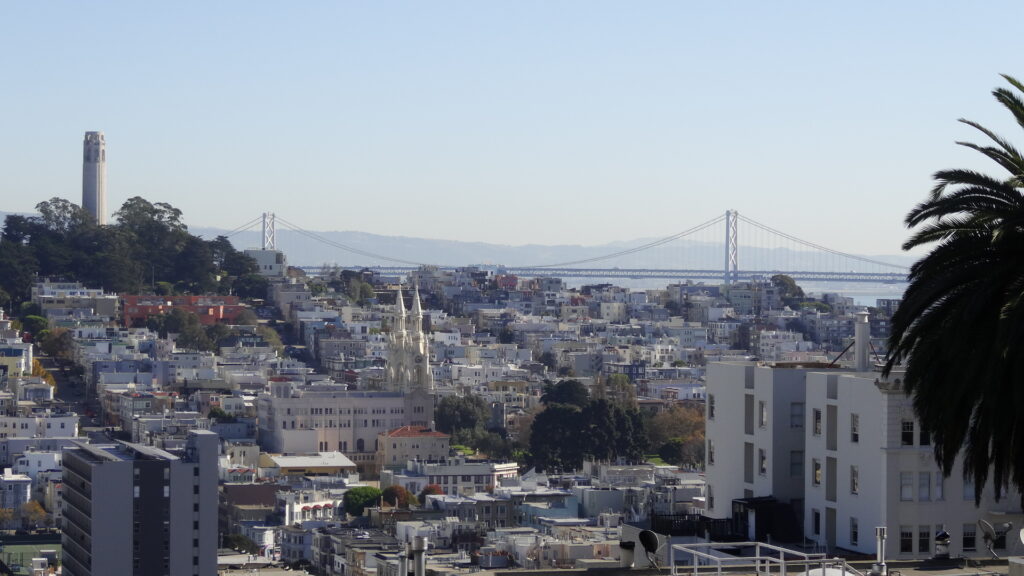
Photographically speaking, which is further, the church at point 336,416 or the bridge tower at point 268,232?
the bridge tower at point 268,232

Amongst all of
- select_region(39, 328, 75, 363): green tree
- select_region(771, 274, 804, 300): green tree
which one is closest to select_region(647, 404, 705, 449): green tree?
select_region(39, 328, 75, 363): green tree

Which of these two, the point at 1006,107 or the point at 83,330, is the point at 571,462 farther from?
the point at 1006,107

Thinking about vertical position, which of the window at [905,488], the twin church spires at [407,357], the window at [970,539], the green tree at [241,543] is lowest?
the green tree at [241,543]

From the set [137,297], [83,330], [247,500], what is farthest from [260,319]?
[247,500]

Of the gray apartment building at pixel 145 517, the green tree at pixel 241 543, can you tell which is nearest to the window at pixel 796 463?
the gray apartment building at pixel 145 517

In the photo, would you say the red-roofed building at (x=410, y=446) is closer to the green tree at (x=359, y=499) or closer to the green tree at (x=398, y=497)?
the green tree at (x=398, y=497)

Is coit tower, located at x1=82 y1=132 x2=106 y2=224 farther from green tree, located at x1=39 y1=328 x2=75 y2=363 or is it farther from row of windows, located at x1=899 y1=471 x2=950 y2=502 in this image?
row of windows, located at x1=899 y1=471 x2=950 y2=502

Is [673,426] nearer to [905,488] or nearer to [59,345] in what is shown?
[59,345]
